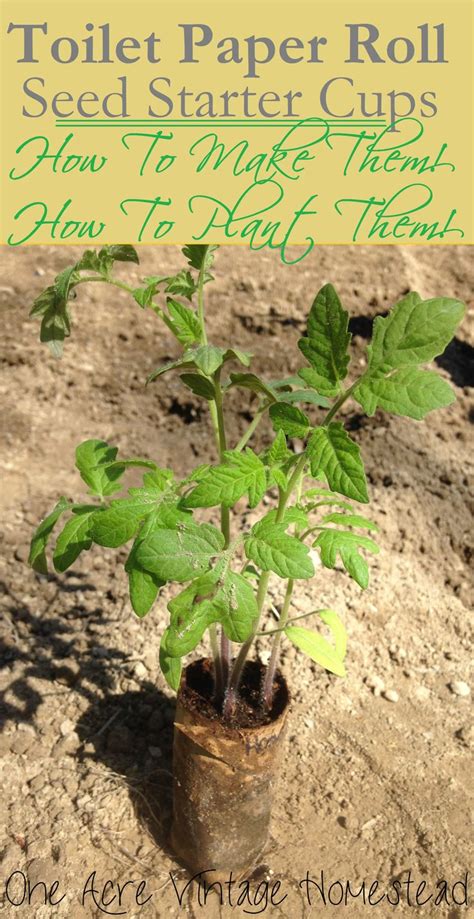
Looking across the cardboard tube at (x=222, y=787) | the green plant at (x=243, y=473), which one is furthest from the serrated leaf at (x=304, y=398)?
the cardboard tube at (x=222, y=787)

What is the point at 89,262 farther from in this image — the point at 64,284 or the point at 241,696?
the point at 241,696

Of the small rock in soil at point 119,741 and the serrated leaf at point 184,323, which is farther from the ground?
the serrated leaf at point 184,323

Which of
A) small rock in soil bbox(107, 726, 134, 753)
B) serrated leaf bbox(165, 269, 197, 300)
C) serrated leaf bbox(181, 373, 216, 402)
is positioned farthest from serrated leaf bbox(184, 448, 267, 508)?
small rock in soil bbox(107, 726, 134, 753)

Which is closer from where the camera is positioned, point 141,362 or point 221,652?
point 221,652

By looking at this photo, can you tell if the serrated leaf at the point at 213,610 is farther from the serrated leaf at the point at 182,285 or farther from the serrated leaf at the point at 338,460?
the serrated leaf at the point at 182,285

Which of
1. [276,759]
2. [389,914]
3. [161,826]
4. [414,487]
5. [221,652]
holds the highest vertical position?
[414,487]

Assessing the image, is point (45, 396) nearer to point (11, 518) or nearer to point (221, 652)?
point (11, 518)

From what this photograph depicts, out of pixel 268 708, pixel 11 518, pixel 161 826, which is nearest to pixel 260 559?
pixel 268 708
